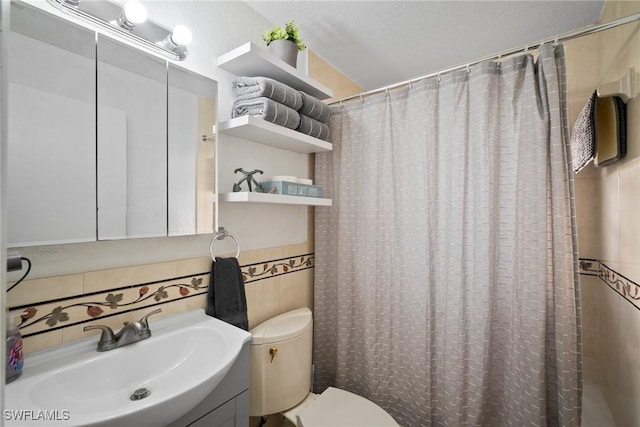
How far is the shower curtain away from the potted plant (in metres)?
0.49

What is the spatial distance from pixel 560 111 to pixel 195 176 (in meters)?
1.54

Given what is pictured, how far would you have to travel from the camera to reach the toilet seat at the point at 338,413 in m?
1.29

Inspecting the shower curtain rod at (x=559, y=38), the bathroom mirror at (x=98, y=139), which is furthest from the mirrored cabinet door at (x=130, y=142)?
the shower curtain rod at (x=559, y=38)

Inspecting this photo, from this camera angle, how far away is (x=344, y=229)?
1.81m

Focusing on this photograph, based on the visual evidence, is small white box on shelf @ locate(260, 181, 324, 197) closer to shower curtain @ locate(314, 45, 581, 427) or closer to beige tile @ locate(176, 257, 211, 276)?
shower curtain @ locate(314, 45, 581, 427)

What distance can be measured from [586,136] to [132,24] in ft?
6.50

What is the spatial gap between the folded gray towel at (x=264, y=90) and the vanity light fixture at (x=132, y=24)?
27 cm

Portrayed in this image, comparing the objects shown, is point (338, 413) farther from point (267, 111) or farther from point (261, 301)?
point (267, 111)

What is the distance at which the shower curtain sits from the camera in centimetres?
120

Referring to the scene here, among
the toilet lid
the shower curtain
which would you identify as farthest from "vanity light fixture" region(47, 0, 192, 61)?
the toilet lid

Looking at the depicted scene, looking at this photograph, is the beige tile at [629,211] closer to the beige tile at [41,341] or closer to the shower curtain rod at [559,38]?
the shower curtain rod at [559,38]

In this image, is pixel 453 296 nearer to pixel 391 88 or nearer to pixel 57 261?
pixel 391 88

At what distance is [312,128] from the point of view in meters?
1.58

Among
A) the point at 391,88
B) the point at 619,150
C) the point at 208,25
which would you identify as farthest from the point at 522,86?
the point at 208,25
